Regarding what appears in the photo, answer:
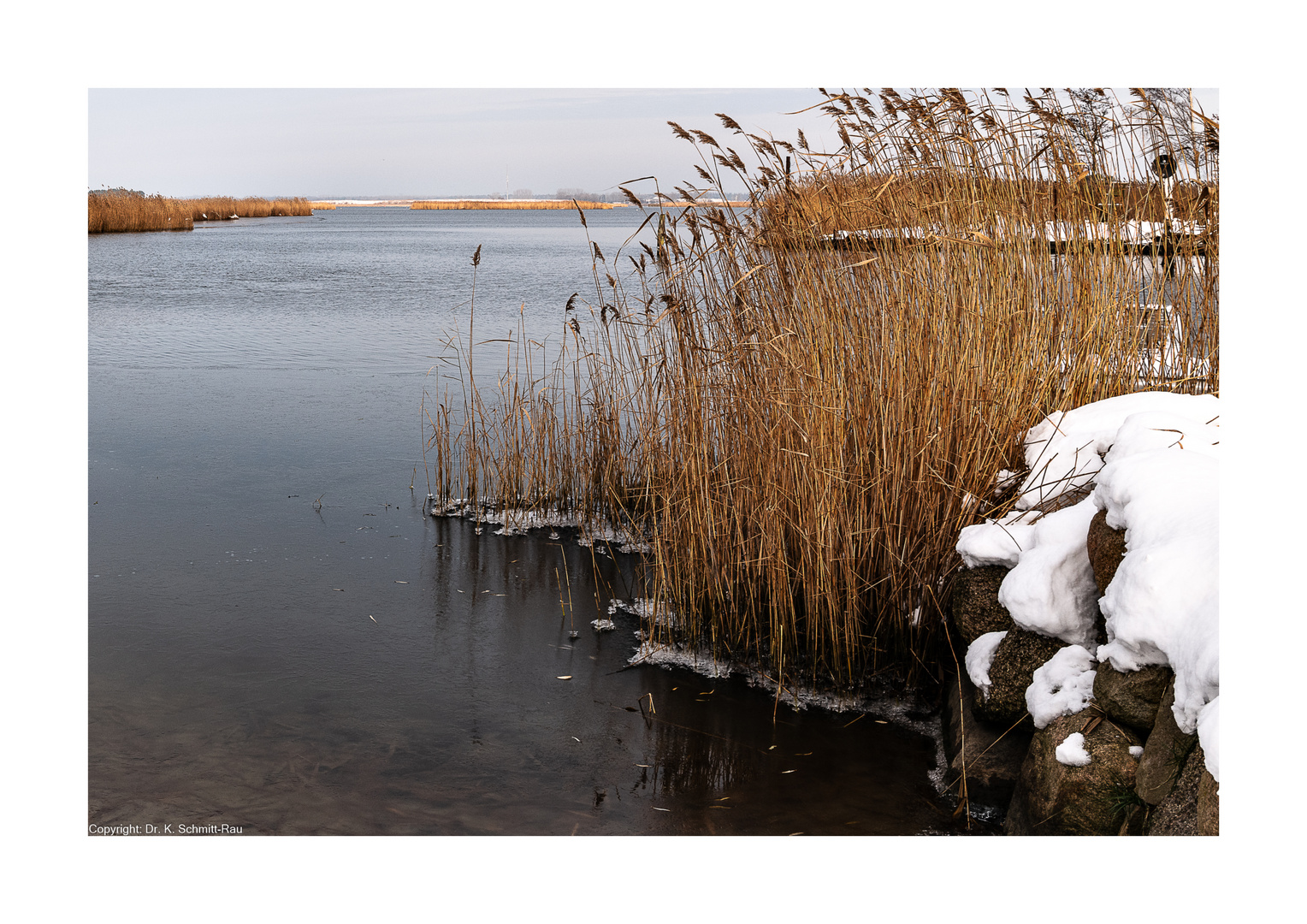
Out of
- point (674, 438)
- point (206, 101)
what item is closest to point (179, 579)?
point (206, 101)

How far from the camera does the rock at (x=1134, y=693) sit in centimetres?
186

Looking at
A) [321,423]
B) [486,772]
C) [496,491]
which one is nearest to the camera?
[486,772]

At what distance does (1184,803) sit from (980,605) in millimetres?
846

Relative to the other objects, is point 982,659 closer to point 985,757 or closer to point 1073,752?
point 985,757

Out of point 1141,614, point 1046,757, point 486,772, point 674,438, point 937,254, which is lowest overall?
point 486,772

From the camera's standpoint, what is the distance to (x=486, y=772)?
8.16ft

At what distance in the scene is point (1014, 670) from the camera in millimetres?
2297

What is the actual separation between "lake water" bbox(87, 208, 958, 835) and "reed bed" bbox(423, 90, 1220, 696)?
1.02 feet

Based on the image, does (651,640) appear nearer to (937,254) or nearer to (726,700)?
(726,700)

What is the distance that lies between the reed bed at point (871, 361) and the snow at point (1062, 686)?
0.61m

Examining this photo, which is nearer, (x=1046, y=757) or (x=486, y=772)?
(x=1046, y=757)

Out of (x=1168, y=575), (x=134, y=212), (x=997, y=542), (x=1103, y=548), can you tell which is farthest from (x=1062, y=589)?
(x=134, y=212)
